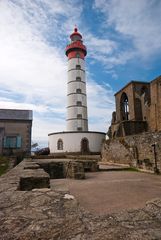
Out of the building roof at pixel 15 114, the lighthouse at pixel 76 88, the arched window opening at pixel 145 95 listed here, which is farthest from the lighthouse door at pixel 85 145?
the arched window opening at pixel 145 95

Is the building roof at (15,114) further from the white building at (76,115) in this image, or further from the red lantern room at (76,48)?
the red lantern room at (76,48)

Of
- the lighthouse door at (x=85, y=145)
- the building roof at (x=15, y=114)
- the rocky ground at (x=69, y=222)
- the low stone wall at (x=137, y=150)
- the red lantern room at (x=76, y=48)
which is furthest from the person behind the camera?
the red lantern room at (x=76, y=48)

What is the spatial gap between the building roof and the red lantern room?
13.5 m

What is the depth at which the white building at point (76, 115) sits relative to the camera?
28.2 metres

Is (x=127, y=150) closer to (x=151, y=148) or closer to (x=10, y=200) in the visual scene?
(x=151, y=148)

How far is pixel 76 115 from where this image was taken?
105ft

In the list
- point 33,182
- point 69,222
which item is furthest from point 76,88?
point 69,222

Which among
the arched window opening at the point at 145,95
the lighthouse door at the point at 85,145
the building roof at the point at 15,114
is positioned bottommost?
the lighthouse door at the point at 85,145

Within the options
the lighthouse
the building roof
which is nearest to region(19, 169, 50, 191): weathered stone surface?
the building roof

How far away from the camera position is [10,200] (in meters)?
2.74

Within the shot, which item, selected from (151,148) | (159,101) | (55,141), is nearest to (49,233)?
(151,148)

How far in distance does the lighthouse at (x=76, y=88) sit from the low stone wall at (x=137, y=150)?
15421 mm

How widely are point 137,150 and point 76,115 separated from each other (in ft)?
66.3

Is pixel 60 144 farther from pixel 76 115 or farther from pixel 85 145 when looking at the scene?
pixel 76 115
